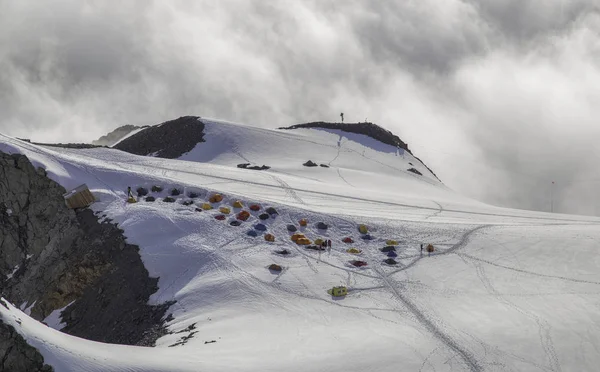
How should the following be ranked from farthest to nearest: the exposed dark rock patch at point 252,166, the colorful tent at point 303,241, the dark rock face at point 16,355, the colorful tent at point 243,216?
the exposed dark rock patch at point 252,166, the colorful tent at point 243,216, the colorful tent at point 303,241, the dark rock face at point 16,355

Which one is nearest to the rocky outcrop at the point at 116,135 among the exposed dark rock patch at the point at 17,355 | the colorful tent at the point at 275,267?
the colorful tent at the point at 275,267

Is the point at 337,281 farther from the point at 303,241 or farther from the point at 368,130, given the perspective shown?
the point at 368,130

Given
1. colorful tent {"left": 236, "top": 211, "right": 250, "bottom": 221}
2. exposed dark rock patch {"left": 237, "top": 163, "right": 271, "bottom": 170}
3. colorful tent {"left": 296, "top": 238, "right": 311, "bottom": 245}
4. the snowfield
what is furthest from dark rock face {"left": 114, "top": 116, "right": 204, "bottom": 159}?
colorful tent {"left": 296, "top": 238, "right": 311, "bottom": 245}

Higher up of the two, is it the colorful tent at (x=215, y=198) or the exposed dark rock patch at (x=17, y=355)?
the colorful tent at (x=215, y=198)

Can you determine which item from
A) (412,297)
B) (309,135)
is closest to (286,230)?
(412,297)

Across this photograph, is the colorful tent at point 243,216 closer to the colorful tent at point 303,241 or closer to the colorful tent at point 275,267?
the colorful tent at point 303,241

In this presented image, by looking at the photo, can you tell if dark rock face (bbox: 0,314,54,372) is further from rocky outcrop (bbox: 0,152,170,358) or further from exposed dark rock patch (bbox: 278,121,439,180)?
exposed dark rock patch (bbox: 278,121,439,180)
